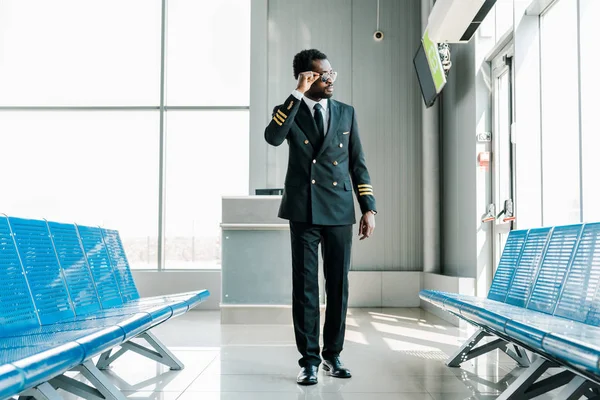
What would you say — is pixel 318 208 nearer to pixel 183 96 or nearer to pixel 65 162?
pixel 183 96

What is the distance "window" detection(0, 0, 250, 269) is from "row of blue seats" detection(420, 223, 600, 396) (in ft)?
14.1

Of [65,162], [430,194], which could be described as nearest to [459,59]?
[430,194]

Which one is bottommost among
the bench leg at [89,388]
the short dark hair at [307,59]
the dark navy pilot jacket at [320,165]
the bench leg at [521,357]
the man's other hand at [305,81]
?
the bench leg at [521,357]

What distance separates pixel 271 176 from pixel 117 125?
199 centimetres

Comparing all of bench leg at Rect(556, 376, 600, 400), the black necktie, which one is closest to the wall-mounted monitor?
the black necktie

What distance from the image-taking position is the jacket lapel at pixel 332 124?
3082 mm

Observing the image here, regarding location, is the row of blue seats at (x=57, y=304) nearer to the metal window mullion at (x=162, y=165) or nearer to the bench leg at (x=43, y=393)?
the bench leg at (x=43, y=393)

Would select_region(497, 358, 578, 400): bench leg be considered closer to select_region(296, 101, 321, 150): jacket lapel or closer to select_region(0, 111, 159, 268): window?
select_region(296, 101, 321, 150): jacket lapel

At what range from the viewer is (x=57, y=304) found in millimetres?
2430

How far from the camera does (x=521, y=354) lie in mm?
3344

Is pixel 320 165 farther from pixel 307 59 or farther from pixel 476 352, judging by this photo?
pixel 476 352

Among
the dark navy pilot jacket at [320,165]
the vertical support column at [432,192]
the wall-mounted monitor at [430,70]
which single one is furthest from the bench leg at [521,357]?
the vertical support column at [432,192]

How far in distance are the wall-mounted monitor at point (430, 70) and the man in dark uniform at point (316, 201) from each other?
2.44 m

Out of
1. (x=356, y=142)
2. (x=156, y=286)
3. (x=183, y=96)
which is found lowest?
(x=156, y=286)
